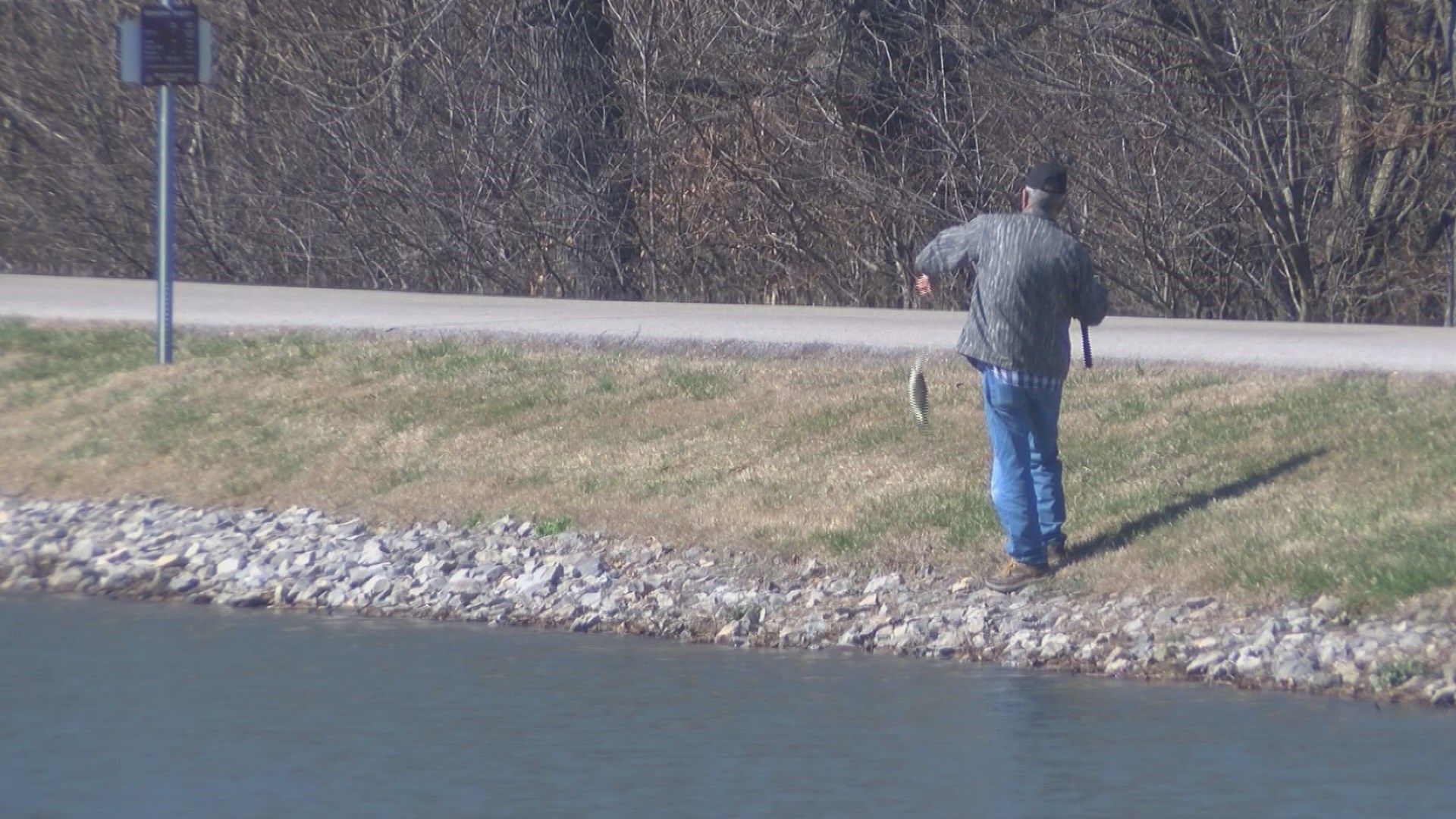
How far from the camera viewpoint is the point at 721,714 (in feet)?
25.3

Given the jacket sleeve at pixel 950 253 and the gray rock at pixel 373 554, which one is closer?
the jacket sleeve at pixel 950 253

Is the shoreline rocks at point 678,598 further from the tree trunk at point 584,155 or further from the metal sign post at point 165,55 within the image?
the tree trunk at point 584,155

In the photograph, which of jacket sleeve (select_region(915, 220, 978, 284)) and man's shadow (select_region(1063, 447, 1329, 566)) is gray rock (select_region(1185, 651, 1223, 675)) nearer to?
man's shadow (select_region(1063, 447, 1329, 566))

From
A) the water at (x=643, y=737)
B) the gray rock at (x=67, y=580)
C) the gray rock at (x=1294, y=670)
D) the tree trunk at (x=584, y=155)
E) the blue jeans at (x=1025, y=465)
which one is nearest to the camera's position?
the water at (x=643, y=737)

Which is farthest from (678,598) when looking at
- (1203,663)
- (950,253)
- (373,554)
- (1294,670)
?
(1294,670)

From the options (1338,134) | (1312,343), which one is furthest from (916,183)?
(1312,343)

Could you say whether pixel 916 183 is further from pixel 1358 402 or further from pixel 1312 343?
pixel 1358 402

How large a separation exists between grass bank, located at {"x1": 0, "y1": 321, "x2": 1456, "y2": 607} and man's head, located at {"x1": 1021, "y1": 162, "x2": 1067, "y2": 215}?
1.71 metres

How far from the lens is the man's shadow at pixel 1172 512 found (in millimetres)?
9227

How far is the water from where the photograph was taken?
21.7ft

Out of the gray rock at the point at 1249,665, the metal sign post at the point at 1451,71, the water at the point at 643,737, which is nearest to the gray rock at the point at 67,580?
the water at the point at 643,737

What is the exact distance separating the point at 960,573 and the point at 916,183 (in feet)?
41.6

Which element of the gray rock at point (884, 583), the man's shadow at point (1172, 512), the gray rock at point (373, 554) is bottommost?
the gray rock at point (373, 554)

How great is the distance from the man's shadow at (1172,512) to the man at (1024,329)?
0.31 meters
